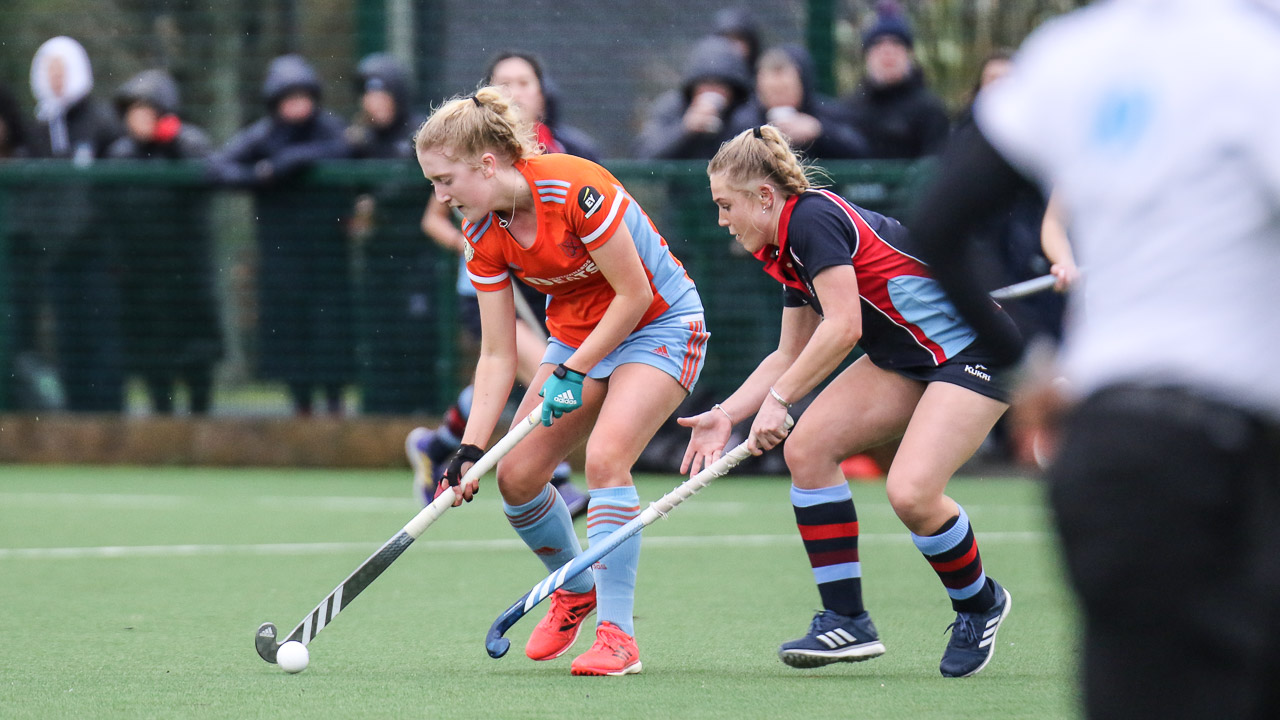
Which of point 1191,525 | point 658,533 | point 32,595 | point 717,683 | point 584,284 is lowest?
point 658,533

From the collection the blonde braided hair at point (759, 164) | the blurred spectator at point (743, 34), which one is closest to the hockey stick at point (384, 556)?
the blonde braided hair at point (759, 164)

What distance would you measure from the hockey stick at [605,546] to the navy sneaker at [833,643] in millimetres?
449

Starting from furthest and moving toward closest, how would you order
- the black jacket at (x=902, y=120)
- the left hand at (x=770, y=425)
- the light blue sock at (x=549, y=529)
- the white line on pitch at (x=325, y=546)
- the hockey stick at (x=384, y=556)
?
the black jacket at (x=902, y=120)
the white line on pitch at (x=325, y=546)
the light blue sock at (x=549, y=529)
the hockey stick at (x=384, y=556)
the left hand at (x=770, y=425)

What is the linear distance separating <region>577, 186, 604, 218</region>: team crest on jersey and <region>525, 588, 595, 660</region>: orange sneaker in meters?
1.01

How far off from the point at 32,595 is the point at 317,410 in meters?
4.67

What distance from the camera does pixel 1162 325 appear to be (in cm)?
181

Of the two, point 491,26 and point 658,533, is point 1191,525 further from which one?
point 491,26

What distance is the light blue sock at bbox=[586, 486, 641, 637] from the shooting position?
424cm

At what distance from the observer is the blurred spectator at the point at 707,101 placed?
9.27 meters

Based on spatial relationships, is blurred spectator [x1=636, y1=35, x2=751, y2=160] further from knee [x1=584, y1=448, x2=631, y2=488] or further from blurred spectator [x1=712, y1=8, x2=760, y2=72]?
knee [x1=584, y1=448, x2=631, y2=488]

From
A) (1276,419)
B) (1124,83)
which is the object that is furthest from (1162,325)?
(1124,83)

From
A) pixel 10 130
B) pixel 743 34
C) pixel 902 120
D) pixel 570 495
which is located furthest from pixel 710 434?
pixel 10 130

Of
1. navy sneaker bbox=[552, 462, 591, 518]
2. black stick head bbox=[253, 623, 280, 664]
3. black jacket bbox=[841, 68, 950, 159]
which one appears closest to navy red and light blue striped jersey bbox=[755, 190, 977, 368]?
black stick head bbox=[253, 623, 280, 664]

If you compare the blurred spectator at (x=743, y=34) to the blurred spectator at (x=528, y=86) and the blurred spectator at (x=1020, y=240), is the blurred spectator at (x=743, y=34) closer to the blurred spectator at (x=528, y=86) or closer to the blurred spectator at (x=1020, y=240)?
the blurred spectator at (x=1020, y=240)
